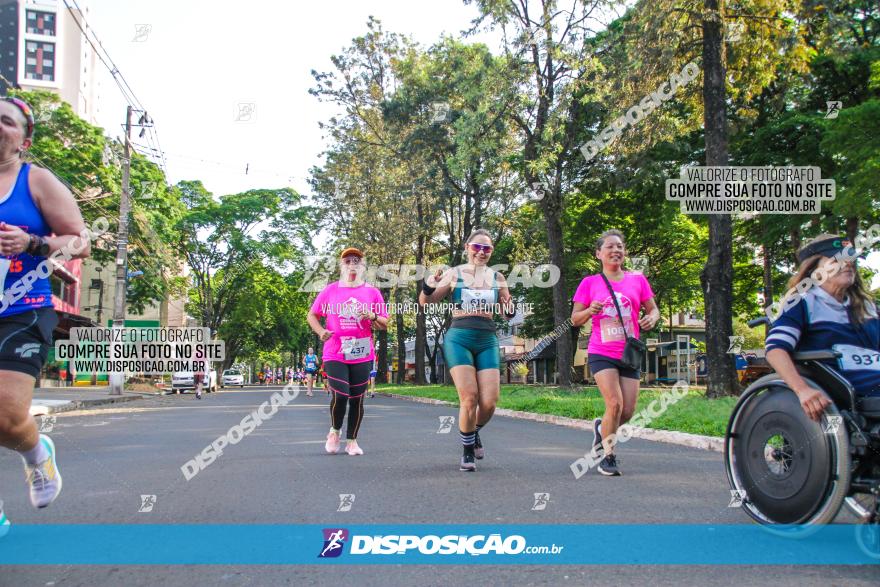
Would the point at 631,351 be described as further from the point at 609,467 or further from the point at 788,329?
the point at 788,329

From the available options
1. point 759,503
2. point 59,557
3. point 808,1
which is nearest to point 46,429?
point 59,557

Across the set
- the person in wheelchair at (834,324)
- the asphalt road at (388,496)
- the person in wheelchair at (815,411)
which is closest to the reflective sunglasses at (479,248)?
the asphalt road at (388,496)

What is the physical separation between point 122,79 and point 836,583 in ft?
84.7

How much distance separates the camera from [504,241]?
37.6m

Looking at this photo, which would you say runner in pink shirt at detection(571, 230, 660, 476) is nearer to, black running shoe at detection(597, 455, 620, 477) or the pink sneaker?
black running shoe at detection(597, 455, 620, 477)

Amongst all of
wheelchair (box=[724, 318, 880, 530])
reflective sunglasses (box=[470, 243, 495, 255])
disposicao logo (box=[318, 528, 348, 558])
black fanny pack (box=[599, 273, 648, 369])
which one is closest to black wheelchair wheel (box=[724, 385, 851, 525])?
wheelchair (box=[724, 318, 880, 530])

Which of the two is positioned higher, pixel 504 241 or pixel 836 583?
pixel 504 241

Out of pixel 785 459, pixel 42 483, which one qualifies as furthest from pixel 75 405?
pixel 785 459

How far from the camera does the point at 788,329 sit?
150 inches

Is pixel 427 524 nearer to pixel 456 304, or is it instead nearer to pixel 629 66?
pixel 456 304

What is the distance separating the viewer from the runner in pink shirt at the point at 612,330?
6121 millimetres

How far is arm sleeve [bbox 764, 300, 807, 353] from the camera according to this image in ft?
12.3

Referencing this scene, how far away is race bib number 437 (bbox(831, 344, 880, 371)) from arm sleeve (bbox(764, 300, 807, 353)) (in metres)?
0.22

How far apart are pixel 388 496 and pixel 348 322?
9.29 feet
